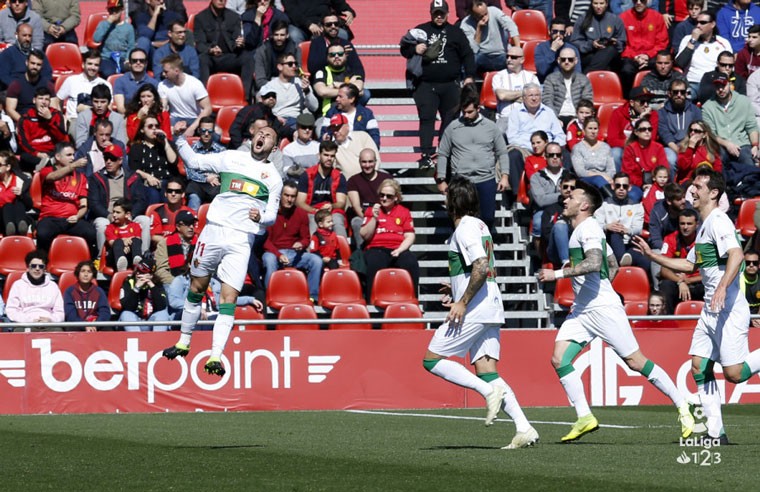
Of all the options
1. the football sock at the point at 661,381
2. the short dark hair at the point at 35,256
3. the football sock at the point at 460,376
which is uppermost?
the short dark hair at the point at 35,256

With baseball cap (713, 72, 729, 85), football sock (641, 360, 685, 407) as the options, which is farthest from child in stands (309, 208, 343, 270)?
football sock (641, 360, 685, 407)

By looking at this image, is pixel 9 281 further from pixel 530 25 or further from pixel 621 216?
pixel 530 25

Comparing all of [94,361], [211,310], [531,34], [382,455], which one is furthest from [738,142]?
[382,455]

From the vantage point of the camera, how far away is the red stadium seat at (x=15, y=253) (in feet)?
65.0

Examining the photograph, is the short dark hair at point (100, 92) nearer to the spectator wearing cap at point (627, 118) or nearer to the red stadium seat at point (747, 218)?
the spectator wearing cap at point (627, 118)

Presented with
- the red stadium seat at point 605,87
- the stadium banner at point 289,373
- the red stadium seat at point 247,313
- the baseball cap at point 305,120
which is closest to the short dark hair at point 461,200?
the stadium banner at point 289,373

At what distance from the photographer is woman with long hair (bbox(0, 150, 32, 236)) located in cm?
1989

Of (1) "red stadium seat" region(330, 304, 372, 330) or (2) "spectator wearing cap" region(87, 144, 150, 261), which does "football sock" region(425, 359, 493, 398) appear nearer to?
(1) "red stadium seat" region(330, 304, 372, 330)

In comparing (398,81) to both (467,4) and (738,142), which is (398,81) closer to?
(467,4)

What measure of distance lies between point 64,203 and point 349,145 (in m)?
4.50

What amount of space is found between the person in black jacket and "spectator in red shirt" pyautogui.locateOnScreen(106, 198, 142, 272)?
201 inches

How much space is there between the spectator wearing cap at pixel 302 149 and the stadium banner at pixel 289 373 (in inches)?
150

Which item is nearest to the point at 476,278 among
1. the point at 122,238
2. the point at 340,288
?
the point at 340,288

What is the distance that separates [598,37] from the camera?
78.5 feet
